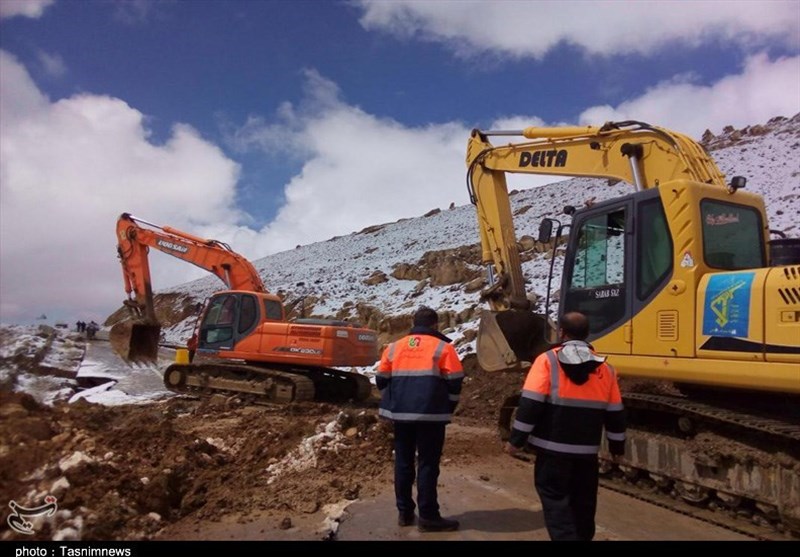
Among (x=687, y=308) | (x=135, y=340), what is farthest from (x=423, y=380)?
(x=135, y=340)

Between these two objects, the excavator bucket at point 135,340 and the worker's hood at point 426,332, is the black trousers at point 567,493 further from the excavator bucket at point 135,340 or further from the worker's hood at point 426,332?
the excavator bucket at point 135,340

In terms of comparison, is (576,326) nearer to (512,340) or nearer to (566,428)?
(566,428)

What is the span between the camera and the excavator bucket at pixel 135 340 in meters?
14.2

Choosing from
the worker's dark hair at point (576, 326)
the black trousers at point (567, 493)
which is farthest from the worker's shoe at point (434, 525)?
the worker's dark hair at point (576, 326)

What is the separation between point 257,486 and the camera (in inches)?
249

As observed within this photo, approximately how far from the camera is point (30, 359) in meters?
11.6

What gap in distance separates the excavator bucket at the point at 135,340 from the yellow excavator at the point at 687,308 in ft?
30.8

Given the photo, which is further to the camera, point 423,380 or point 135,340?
point 135,340

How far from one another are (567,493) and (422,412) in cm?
136

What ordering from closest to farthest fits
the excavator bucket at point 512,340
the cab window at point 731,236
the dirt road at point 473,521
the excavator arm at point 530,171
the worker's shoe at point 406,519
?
1. the dirt road at point 473,521
2. the worker's shoe at point 406,519
3. the cab window at point 731,236
4. the excavator arm at point 530,171
5. the excavator bucket at point 512,340

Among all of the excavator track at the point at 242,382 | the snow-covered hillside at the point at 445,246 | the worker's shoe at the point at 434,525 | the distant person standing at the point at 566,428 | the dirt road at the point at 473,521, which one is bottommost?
the dirt road at the point at 473,521

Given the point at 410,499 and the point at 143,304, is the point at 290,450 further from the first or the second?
the point at 143,304

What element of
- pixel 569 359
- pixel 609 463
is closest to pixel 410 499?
pixel 569 359

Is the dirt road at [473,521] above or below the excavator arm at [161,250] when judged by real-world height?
below
